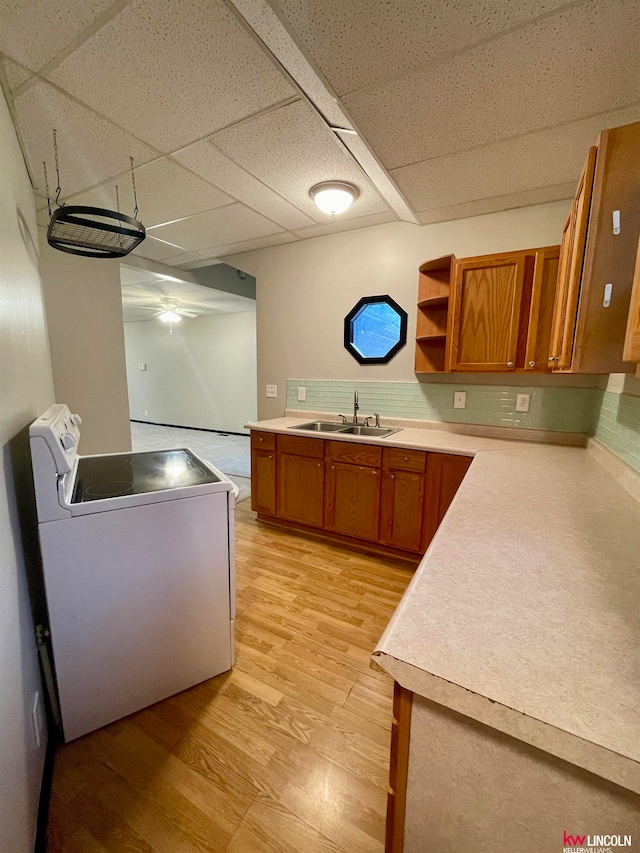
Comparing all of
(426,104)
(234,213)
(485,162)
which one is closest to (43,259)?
(234,213)

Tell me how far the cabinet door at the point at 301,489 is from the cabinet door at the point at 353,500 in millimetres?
78

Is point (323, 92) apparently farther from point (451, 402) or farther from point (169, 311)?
point (169, 311)

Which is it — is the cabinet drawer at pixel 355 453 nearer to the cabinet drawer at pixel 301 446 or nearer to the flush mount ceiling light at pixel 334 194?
the cabinet drawer at pixel 301 446

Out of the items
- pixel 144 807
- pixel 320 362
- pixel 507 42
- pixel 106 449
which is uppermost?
pixel 507 42

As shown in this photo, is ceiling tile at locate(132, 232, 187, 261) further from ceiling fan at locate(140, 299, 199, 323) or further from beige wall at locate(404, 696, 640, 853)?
beige wall at locate(404, 696, 640, 853)

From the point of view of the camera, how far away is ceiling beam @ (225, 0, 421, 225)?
3.44ft

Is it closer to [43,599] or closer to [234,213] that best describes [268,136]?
[234,213]

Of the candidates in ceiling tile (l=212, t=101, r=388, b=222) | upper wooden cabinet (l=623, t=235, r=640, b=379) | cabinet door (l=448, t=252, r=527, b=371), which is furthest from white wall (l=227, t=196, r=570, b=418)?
upper wooden cabinet (l=623, t=235, r=640, b=379)

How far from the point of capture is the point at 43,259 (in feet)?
8.79

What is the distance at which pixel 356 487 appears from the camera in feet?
7.97

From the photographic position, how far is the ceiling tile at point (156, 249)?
10.1 ft

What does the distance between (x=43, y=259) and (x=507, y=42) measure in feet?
10.6

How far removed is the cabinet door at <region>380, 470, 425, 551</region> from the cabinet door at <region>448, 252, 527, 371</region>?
827 mm

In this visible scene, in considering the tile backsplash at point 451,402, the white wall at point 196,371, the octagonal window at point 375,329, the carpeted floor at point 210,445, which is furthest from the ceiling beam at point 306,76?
the white wall at point 196,371
